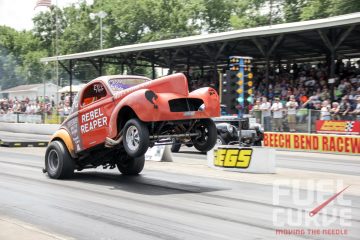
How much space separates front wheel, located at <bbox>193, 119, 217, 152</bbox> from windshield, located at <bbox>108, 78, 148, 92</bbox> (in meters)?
1.67

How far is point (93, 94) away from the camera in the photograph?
11.4 m

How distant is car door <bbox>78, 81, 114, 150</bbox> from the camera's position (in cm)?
1057

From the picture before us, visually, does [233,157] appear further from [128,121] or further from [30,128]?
[30,128]

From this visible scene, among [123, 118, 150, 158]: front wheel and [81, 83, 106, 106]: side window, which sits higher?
[81, 83, 106, 106]: side window

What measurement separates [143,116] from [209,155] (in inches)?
201

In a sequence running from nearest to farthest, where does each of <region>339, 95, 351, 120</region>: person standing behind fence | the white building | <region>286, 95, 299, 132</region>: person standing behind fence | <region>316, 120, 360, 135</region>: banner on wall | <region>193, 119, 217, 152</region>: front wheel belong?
<region>193, 119, 217, 152</region>: front wheel < <region>316, 120, 360, 135</region>: banner on wall < <region>339, 95, 351, 120</region>: person standing behind fence < <region>286, 95, 299, 132</region>: person standing behind fence < the white building

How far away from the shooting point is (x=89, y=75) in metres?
71.2

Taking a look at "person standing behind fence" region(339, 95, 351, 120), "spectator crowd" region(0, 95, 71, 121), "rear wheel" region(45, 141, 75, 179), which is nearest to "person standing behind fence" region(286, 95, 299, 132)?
"person standing behind fence" region(339, 95, 351, 120)

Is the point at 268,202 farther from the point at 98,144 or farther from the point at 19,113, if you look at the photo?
the point at 19,113

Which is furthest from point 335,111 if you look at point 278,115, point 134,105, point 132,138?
point 134,105

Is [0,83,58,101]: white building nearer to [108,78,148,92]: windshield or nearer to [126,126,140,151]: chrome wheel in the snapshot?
[108,78,148,92]: windshield

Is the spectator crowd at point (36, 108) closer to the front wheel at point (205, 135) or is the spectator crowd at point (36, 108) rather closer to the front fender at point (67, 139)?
the front fender at point (67, 139)

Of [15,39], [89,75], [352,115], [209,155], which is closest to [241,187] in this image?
[209,155]

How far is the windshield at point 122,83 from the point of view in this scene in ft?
35.3
